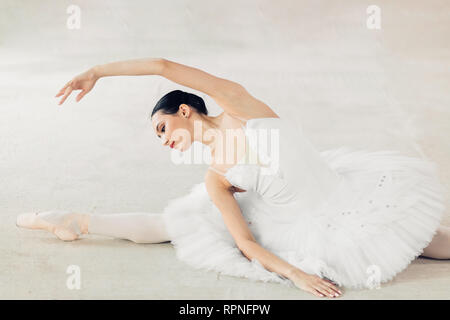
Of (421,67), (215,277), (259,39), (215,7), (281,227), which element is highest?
(215,7)

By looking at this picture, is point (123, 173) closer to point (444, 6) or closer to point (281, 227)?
point (281, 227)

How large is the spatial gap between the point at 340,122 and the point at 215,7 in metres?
1.70

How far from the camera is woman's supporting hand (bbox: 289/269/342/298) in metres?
1.57

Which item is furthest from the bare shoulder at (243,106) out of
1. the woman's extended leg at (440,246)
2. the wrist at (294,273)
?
the woman's extended leg at (440,246)

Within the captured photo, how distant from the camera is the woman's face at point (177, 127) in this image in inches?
69.6

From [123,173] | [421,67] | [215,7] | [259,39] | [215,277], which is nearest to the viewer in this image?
[215,277]

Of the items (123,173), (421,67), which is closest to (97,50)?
(123,173)

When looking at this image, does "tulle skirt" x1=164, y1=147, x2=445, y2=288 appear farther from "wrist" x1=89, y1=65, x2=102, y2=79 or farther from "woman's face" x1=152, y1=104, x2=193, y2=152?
"wrist" x1=89, y1=65, x2=102, y2=79

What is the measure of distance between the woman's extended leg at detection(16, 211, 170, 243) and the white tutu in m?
0.10

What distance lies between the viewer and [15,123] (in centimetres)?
328

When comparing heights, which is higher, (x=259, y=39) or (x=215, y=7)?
(x=215, y=7)

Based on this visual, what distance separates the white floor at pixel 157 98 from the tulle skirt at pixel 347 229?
55 millimetres

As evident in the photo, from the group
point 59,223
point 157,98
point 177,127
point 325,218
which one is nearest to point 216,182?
point 177,127

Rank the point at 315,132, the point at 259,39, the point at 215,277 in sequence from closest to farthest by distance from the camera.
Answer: the point at 215,277 → the point at 315,132 → the point at 259,39
